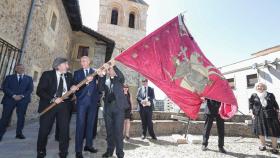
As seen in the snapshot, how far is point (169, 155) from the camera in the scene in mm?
4410

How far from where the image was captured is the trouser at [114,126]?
3.49 meters

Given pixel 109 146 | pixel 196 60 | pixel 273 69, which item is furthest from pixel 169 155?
pixel 273 69

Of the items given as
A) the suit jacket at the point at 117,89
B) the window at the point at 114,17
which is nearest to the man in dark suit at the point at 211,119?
the suit jacket at the point at 117,89

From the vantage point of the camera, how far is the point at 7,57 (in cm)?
577

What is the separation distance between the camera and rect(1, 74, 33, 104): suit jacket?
4457 millimetres

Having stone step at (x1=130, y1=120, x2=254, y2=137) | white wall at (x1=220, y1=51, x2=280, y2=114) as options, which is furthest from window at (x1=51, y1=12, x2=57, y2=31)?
white wall at (x1=220, y1=51, x2=280, y2=114)

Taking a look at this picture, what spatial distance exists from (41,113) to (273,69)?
14482mm

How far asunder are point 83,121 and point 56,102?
614mm

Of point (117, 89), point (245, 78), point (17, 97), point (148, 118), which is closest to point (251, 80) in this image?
point (245, 78)

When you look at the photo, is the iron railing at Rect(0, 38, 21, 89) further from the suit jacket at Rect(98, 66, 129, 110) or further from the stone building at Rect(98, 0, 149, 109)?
the stone building at Rect(98, 0, 149, 109)

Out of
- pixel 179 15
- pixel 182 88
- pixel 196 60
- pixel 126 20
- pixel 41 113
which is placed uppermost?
pixel 126 20

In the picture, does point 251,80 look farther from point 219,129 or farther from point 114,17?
point 114,17

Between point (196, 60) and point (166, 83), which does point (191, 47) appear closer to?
point (196, 60)

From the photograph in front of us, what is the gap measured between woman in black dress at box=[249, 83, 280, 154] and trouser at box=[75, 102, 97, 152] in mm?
4308
